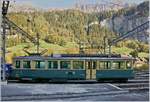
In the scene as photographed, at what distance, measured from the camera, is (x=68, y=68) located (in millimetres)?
30625

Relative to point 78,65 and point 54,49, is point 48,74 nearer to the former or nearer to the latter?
point 78,65

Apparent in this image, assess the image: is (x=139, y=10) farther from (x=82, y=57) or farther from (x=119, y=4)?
(x=82, y=57)

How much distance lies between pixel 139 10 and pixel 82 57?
8029cm

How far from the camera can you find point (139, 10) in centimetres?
10862

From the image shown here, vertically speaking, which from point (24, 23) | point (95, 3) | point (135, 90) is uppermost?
point (95, 3)

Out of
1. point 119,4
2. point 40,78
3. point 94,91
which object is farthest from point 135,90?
point 119,4

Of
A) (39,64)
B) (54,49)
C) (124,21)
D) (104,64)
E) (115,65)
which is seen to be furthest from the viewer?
(124,21)

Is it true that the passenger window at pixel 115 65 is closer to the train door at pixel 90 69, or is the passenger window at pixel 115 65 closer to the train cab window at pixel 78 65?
the train door at pixel 90 69

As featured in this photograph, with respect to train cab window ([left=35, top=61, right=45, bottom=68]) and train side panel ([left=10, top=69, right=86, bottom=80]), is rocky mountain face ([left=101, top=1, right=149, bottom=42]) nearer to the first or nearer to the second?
train side panel ([left=10, top=69, right=86, bottom=80])

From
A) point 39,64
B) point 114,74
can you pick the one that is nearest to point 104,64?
point 114,74

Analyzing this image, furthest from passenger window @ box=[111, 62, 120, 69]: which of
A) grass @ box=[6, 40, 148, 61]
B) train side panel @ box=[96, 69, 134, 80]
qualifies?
grass @ box=[6, 40, 148, 61]

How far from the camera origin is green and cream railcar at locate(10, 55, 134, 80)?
1200 inches

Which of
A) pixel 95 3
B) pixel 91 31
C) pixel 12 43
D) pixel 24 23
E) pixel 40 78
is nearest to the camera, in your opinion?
pixel 40 78

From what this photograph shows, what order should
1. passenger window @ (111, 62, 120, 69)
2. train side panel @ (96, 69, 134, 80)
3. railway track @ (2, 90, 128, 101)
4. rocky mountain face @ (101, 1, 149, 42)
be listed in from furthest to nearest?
rocky mountain face @ (101, 1, 149, 42)
passenger window @ (111, 62, 120, 69)
train side panel @ (96, 69, 134, 80)
railway track @ (2, 90, 128, 101)
